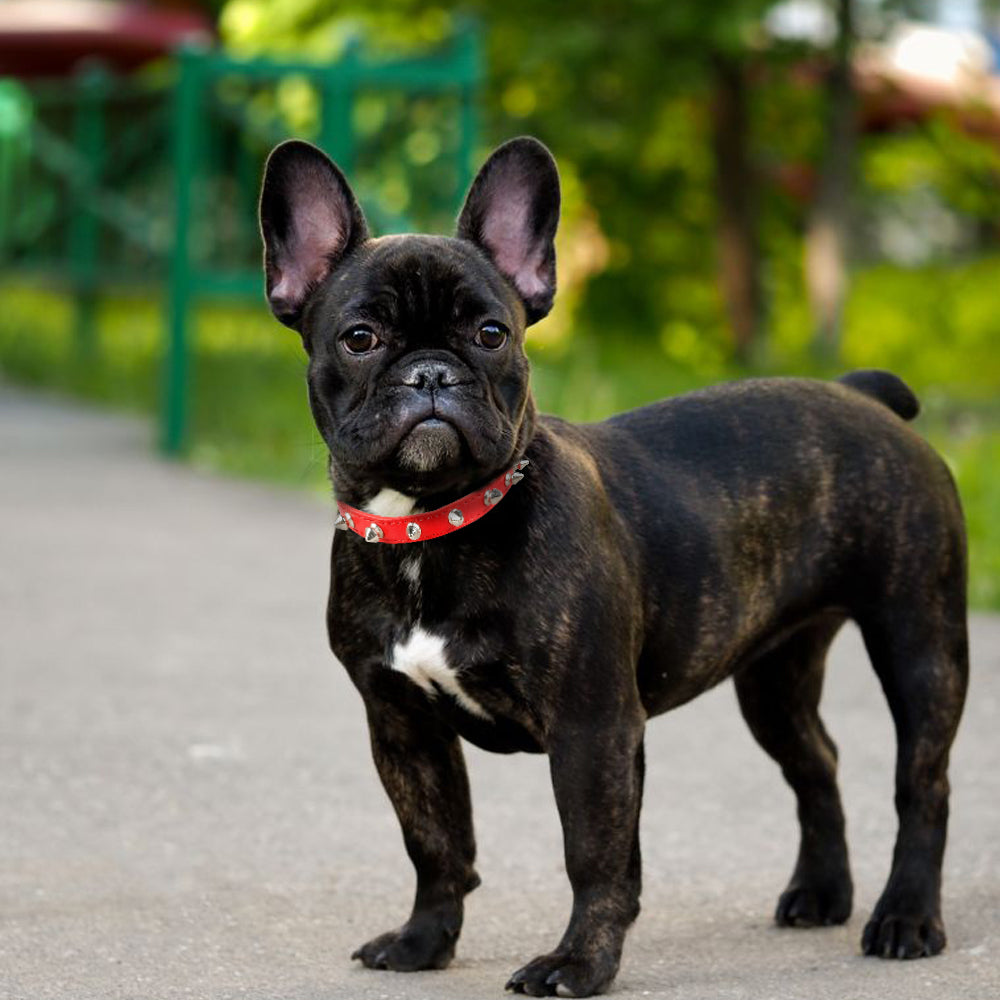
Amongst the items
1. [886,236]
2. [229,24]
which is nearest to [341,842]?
[229,24]

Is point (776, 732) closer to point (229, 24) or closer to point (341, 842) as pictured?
point (341, 842)

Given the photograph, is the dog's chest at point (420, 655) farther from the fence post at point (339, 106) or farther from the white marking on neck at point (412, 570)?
the fence post at point (339, 106)

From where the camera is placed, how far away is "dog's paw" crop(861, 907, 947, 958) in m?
4.66

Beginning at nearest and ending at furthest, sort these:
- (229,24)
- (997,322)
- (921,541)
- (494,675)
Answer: (494,675)
(921,541)
(997,322)
(229,24)

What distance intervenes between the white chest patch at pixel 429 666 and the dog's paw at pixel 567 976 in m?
0.50

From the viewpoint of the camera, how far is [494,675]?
4.22 meters

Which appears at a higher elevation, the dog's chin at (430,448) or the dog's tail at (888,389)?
the dog's chin at (430,448)

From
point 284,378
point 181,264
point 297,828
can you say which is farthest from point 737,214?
point 297,828

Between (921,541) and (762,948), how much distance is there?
971mm

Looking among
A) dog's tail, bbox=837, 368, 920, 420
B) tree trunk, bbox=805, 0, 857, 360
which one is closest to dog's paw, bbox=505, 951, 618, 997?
dog's tail, bbox=837, 368, 920, 420

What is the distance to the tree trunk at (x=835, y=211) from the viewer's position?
18.0 meters

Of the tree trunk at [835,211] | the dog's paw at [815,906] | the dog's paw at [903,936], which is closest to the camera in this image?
the dog's paw at [903,936]

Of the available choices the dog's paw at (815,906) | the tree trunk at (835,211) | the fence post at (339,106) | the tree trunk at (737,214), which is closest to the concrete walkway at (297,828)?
the dog's paw at (815,906)

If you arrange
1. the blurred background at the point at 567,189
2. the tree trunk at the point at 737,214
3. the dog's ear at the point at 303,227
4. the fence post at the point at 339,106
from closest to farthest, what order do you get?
the dog's ear at the point at 303,227 → the fence post at the point at 339,106 → the blurred background at the point at 567,189 → the tree trunk at the point at 737,214
